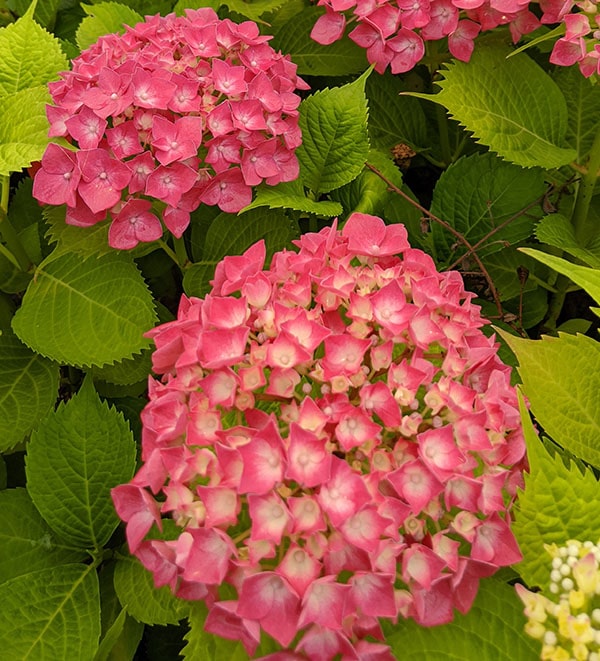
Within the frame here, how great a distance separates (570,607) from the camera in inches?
24.1

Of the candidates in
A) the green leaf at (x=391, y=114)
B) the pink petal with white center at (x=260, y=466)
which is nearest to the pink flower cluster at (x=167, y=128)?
the green leaf at (x=391, y=114)

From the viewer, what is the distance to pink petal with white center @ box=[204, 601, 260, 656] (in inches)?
26.2

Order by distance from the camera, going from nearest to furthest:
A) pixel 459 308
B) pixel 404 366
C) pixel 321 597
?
pixel 321 597 → pixel 404 366 → pixel 459 308

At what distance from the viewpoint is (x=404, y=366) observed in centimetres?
74

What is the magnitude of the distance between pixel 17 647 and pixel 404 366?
26.6 inches

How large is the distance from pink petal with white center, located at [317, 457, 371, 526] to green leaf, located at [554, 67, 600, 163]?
3.03 ft

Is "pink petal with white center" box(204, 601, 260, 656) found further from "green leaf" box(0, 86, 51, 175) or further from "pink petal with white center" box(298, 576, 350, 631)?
"green leaf" box(0, 86, 51, 175)

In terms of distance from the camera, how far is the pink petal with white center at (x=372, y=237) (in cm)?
89

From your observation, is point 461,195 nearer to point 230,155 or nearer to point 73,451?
point 230,155

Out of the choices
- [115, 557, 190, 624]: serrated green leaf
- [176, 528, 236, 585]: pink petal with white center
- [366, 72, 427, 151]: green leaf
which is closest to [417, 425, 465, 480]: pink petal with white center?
[176, 528, 236, 585]: pink petal with white center

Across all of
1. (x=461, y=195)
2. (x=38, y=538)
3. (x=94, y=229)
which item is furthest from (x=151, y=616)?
(x=461, y=195)

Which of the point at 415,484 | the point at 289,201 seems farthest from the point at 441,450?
the point at 289,201

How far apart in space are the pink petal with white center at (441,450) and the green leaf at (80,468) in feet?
1.78

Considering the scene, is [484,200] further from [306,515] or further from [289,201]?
[306,515]
